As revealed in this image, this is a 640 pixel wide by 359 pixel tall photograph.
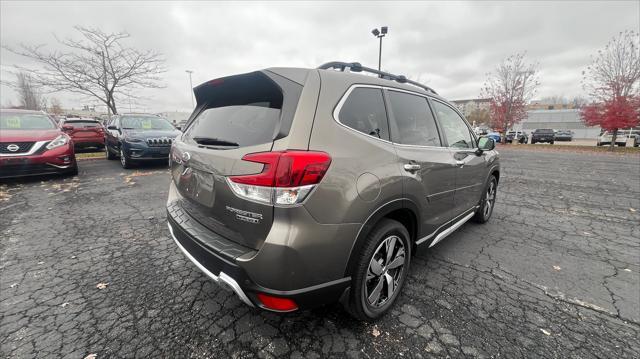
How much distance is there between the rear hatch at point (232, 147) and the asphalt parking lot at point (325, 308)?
801mm

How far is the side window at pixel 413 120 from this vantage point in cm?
233

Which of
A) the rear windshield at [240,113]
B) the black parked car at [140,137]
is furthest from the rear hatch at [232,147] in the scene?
the black parked car at [140,137]

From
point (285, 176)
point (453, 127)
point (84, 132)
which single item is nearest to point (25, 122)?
point (84, 132)

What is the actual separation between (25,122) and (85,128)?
4934 millimetres

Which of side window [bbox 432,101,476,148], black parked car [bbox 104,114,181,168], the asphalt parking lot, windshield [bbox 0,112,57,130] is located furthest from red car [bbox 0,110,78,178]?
side window [bbox 432,101,476,148]

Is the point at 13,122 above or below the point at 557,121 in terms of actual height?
below

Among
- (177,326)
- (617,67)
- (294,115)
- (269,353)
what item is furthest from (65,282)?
(617,67)

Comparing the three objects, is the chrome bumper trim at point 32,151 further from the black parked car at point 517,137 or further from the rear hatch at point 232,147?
the black parked car at point 517,137

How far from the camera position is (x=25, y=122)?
6.69 m

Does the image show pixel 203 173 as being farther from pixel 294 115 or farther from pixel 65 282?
pixel 65 282

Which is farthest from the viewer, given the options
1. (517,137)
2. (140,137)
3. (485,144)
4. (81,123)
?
(517,137)

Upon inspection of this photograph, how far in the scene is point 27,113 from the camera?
22.7 ft

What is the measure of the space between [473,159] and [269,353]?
3.04m

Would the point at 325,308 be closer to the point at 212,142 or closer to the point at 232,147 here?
the point at 232,147
